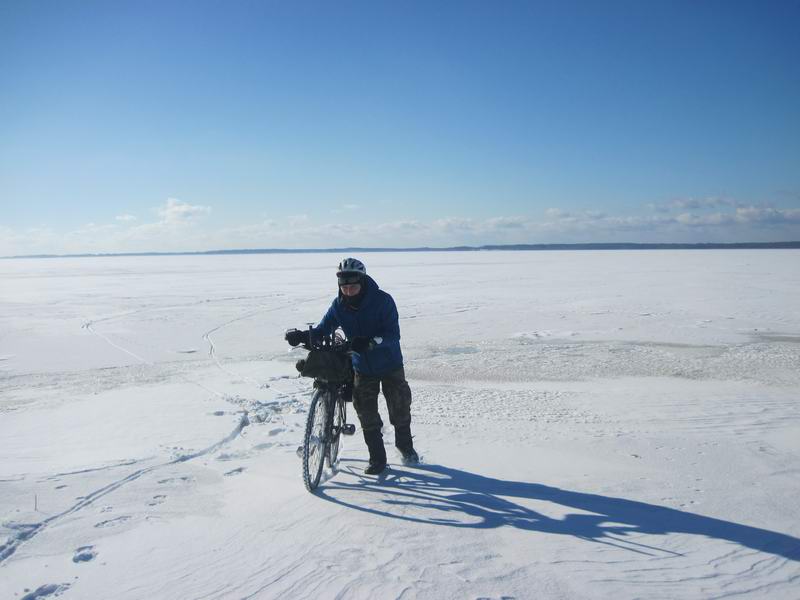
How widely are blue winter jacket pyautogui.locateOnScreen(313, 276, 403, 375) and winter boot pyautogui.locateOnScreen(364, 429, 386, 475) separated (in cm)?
49

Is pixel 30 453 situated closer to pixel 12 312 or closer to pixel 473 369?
pixel 473 369

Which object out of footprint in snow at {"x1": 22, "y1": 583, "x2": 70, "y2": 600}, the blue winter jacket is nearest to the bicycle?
the blue winter jacket

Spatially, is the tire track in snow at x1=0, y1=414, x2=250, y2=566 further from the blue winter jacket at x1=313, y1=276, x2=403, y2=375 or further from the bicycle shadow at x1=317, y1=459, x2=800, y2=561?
the blue winter jacket at x1=313, y1=276, x2=403, y2=375

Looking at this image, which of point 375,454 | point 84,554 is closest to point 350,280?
point 375,454

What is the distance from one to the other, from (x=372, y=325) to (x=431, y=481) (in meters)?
1.26

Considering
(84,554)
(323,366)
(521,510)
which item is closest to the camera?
(84,554)

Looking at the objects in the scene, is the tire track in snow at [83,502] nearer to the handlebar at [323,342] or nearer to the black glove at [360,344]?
the handlebar at [323,342]

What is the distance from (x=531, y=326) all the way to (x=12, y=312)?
1539 centimetres

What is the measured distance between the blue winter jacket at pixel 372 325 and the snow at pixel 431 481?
0.87 m

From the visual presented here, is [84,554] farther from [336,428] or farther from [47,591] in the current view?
[336,428]

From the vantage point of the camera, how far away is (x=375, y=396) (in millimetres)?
4082

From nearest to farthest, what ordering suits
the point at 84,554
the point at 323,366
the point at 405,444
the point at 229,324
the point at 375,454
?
the point at 84,554 < the point at 323,366 < the point at 375,454 < the point at 405,444 < the point at 229,324

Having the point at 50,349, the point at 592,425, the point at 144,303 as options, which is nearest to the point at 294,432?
the point at 592,425

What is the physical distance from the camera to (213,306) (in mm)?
16797
